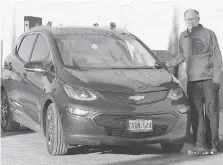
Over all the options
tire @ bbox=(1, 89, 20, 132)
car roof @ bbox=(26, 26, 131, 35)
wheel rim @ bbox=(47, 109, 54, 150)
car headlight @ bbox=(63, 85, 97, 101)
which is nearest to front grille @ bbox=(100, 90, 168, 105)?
car headlight @ bbox=(63, 85, 97, 101)

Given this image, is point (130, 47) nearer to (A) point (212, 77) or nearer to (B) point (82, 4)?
(A) point (212, 77)

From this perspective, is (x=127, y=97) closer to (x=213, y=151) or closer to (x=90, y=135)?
(x=90, y=135)

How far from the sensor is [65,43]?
8938mm

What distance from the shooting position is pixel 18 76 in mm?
9523

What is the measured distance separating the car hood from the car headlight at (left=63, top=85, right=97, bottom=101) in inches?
2.6

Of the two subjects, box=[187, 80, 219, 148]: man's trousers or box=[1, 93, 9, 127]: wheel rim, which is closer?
box=[187, 80, 219, 148]: man's trousers

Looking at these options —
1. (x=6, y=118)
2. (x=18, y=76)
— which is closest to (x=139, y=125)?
(x=18, y=76)

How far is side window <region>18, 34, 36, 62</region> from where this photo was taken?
31.6 ft

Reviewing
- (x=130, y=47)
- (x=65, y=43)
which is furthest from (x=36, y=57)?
(x=130, y=47)

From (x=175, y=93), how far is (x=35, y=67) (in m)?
1.77

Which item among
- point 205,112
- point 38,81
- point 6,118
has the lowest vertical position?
point 6,118

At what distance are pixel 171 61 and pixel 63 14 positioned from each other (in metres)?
11.6

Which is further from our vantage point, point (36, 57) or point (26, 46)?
point (26, 46)

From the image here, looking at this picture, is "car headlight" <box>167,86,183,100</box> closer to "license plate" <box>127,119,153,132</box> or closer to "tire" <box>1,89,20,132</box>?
"license plate" <box>127,119,153,132</box>
